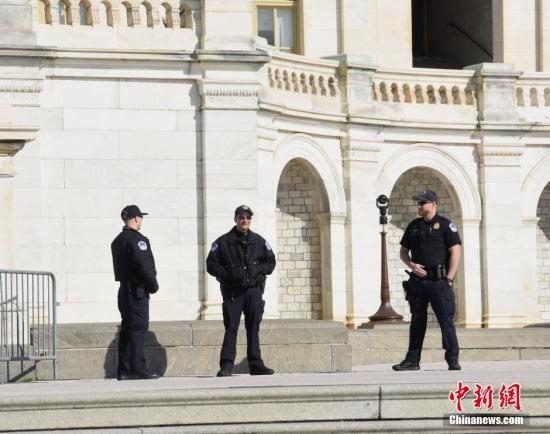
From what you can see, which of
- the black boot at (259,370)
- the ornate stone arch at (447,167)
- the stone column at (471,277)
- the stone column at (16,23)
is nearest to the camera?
the black boot at (259,370)

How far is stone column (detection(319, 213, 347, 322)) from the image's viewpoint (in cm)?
3406

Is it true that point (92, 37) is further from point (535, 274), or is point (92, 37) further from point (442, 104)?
point (535, 274)

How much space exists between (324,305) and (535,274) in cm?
→ 516

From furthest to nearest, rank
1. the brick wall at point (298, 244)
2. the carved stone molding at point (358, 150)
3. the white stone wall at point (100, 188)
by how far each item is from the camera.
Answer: the carved stone molding at point (358, 150) < the brick wall at point (298, 244) < the white stone wall at point (100, 188)

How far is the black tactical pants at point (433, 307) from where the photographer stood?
739 inches

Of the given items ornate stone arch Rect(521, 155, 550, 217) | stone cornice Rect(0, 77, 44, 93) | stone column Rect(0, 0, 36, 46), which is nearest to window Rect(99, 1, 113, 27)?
stone column Rect(0, 0, 36, 46)

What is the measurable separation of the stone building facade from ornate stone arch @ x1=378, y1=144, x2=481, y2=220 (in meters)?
0.04

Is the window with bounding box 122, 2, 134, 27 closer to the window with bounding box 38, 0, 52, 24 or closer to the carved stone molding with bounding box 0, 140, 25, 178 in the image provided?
the window with bounding box 38, 0, 52, 24

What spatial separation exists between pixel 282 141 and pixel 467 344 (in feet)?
23.9

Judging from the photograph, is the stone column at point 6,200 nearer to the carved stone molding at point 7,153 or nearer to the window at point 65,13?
the carved stone molding at point 7,153

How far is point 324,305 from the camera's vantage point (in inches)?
1348

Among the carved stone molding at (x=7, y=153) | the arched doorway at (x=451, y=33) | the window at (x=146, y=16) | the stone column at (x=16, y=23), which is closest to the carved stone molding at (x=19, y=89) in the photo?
the stone column at (x=16, y=23)

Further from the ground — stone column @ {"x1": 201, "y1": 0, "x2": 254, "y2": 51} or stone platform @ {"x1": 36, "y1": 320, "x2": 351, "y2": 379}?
stone column @ {"x1": 201, "y1": 0, "x2": 254, "y2": 51}

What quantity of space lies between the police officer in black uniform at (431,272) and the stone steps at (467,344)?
6.88 metres
